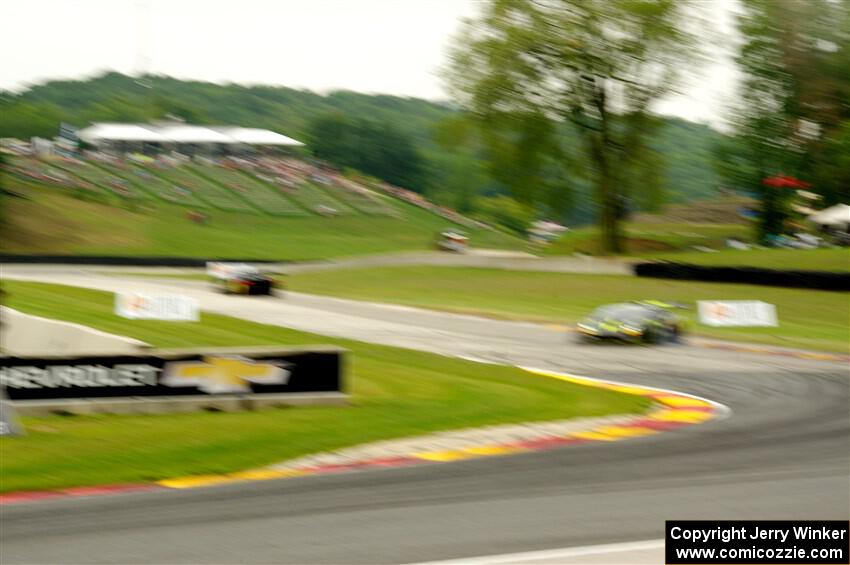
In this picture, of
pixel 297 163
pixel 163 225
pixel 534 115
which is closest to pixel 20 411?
pixel 534 115

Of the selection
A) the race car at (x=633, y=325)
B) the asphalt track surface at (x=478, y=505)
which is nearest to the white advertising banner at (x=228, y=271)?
the race car at (x=633, y=325)

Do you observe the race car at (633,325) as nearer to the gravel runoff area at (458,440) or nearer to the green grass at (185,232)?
the gravel runoff area at (458,440)

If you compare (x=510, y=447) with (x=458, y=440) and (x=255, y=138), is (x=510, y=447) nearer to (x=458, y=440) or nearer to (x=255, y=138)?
(x=458, y=440)

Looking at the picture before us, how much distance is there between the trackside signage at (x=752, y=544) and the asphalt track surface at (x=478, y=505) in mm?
525

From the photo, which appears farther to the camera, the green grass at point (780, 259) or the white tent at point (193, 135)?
the white tent at point (193, 135)

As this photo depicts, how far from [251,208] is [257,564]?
80.6m

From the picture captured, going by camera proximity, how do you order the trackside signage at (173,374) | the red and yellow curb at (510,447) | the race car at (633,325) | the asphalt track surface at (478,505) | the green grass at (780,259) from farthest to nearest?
1. the green grass at (780,259)
2. the race car at (633,325)
3. the trackside signage at (173,374)
4. the red and yellow curb at (510,447)
5. the asphalt track surface at (478,505)

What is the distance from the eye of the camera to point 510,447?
1338 centimetres

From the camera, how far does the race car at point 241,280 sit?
39.8 metres

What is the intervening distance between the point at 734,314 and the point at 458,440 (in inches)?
884

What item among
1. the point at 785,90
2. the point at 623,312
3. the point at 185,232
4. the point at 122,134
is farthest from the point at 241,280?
the point at 122,134

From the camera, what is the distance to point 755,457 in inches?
492

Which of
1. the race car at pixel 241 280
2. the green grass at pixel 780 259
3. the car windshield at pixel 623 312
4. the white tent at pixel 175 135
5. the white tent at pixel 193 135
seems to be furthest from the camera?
the white tent at pixel 175 135

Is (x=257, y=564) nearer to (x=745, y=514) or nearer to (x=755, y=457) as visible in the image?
(x=745, y=514)
